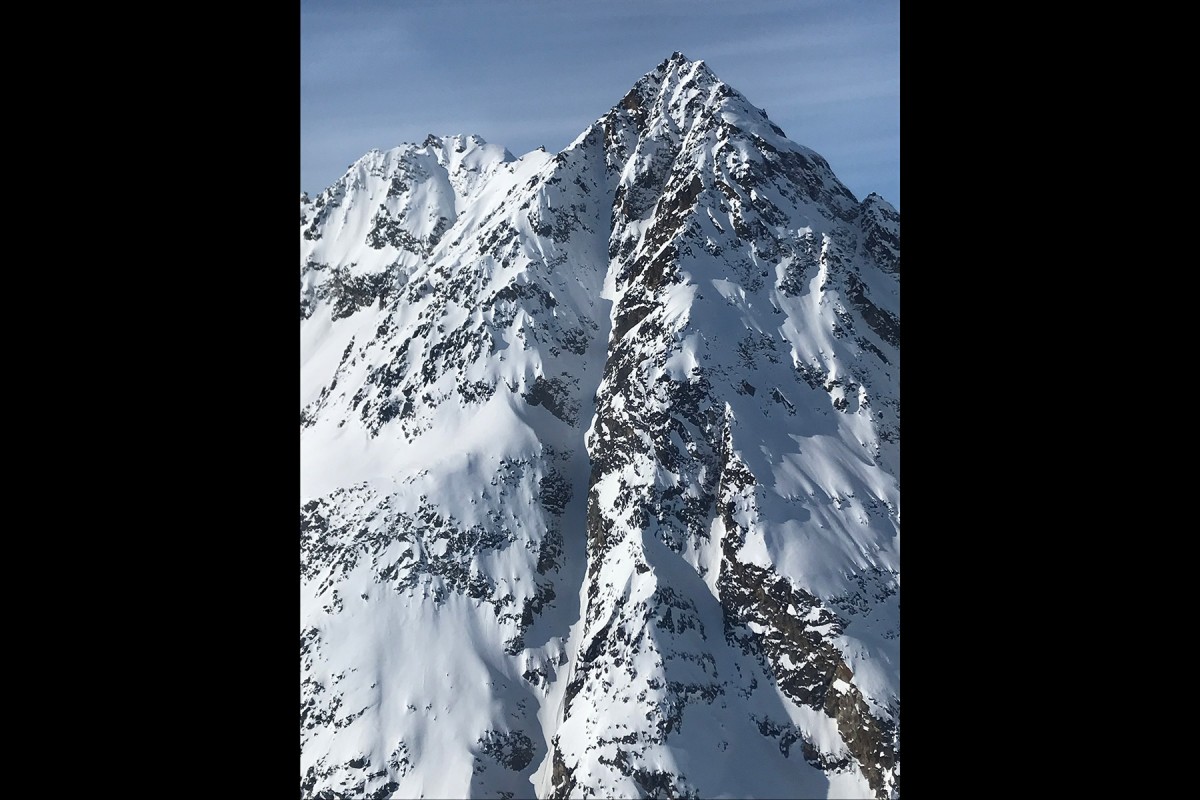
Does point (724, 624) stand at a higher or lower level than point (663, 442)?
lower

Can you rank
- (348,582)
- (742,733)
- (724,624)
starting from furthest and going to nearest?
(348,582), (724,624), (742,733)

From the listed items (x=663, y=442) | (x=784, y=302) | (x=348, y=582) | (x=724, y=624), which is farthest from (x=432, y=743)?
(x=784, y=302)
